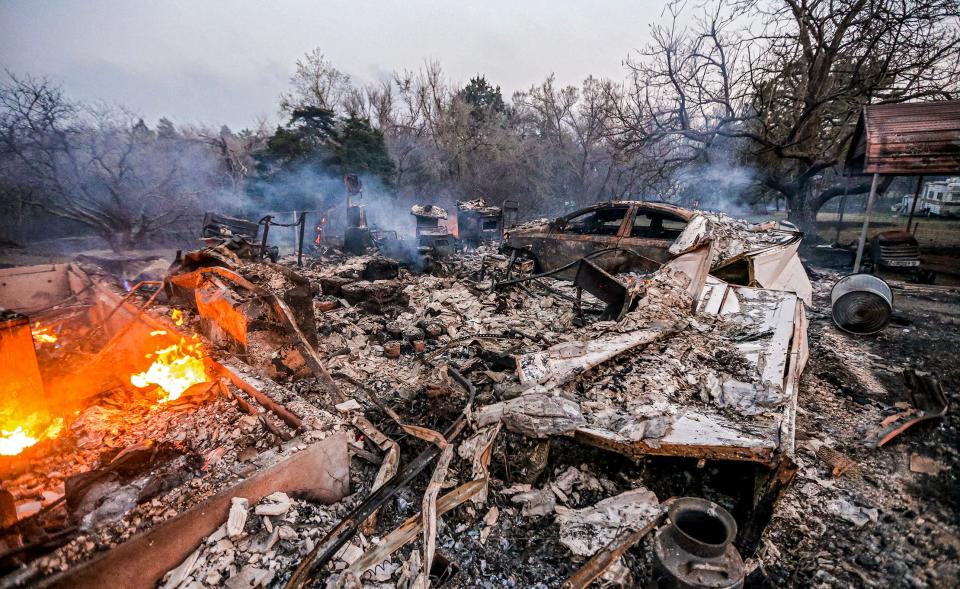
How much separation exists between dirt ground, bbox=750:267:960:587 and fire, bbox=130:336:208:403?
430 cm

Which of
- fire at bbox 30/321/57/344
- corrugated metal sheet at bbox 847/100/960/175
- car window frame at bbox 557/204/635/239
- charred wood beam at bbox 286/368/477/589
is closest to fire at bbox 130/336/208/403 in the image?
charred wood beam at bbox 286/368/477/589

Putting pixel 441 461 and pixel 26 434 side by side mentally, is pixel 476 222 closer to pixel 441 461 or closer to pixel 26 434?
pixel 441 461

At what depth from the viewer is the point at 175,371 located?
3.40 metres

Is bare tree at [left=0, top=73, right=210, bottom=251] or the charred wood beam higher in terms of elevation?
bare tree at [left=0, top=73, right=210, bottom=251]

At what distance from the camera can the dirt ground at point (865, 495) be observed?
6.42ft

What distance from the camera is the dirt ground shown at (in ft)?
6.42

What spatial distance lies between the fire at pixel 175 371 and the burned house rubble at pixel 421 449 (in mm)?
22

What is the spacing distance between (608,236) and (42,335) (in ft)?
27.7

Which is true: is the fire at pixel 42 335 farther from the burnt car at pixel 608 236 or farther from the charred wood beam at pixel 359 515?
the burnt car at pixel 608 236

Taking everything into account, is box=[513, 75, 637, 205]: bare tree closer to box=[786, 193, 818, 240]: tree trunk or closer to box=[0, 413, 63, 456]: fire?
box=[786, 193, 818, 240]: tree trunk

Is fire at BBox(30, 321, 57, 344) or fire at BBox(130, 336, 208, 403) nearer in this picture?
fire at BBox(130, 336, 208, 403)

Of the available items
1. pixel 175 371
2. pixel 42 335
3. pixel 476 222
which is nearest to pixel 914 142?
pixel 476 222

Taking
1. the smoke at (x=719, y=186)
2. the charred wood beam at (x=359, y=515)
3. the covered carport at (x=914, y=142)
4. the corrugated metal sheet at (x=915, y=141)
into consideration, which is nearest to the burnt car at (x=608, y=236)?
the charred wood beam at (x=359, y=515)

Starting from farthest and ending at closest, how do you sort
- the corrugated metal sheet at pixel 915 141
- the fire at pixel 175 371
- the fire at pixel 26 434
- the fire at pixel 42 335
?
the corrugated metal sheet at pixel 915 141
the fire at pixel 42 335
the fire at pixel 175 371
the fire at pixel 26 434
